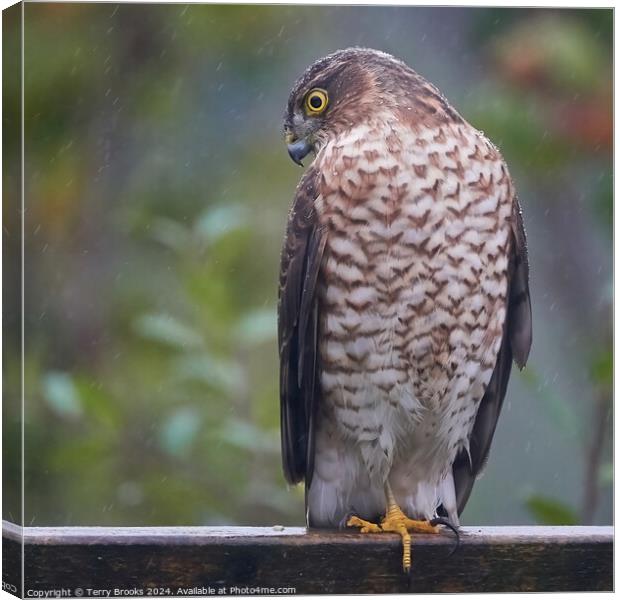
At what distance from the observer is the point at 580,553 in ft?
16.9

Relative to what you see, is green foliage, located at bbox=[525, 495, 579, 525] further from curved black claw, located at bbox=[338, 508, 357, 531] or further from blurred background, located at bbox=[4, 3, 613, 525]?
curved black claw, located at bbox=[338, 508, 357, 531]

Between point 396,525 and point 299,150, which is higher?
point 299,150

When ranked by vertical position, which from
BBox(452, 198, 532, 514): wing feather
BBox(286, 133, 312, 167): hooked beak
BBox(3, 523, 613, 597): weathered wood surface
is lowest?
BBox(3, 523, 613, 597): weathered wood surface

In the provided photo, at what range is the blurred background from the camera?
5.05 metres

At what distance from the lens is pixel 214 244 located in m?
5.22

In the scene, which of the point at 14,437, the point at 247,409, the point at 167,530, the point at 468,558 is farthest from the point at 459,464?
the point at 14,437

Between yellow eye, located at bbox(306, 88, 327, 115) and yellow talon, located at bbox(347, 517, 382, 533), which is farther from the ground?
yellow eye, located at bbox(306, 88, 327, 115)

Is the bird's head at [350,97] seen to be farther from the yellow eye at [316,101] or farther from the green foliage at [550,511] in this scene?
the green foliage at [550,511]

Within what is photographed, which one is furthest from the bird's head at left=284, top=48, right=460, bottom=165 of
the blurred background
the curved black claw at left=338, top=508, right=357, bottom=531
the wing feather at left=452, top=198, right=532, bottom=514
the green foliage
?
the green foliage

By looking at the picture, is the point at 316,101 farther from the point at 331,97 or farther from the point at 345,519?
the point at 345,519

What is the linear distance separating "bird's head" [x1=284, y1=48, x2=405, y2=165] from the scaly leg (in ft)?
3.81

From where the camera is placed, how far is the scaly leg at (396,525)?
5023 mm

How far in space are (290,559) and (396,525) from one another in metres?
0.36

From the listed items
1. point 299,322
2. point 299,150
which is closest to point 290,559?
point 299,322
